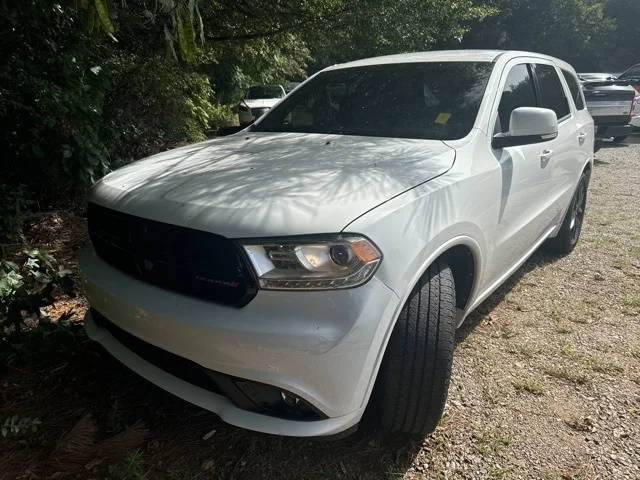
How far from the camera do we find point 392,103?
282 centimetres

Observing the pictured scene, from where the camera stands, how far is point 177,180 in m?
2.07

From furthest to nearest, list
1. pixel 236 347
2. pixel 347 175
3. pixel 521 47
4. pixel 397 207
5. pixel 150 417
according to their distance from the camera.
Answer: pixel 521 47
pixel 150 417
pixel 347 175
pixel 397 207
pixel 236 347

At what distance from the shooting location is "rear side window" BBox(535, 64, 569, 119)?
3441 mm

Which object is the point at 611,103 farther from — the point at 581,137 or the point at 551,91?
the point at 551,91

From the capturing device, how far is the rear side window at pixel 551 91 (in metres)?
3.44

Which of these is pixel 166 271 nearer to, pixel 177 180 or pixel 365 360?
pixel 177 180

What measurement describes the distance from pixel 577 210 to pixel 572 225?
0.57 ft

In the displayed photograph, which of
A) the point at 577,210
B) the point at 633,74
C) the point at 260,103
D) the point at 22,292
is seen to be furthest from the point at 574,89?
the point at 633,74

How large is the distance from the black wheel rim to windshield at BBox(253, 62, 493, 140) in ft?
6.47

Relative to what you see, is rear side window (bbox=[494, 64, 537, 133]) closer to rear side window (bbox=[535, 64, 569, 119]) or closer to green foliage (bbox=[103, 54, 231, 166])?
rear side window (bbox=[535, 64, 569, 119])

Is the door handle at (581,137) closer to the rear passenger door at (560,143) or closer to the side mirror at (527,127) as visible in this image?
the rear passenger door at (560,143)

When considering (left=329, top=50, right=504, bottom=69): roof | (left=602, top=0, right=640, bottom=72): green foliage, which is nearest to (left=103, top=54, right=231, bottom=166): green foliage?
(left=329, top=50, right=504, bottom=69): roof

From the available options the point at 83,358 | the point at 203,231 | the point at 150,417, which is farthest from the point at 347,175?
the point at 83,358

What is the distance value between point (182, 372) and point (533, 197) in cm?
231
